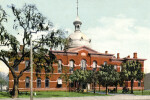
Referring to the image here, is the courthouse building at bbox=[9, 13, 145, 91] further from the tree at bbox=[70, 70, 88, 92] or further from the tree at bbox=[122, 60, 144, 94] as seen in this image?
the tree at bbox=[122, 60, 144, 94]

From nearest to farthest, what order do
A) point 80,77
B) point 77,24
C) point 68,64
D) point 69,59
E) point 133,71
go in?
point 80,77 < point 133,71 < point 68,64 < point 69,59 < point 77,24

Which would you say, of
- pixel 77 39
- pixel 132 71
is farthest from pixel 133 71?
pixel 77 39

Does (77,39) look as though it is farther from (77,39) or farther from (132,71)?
(132,71)

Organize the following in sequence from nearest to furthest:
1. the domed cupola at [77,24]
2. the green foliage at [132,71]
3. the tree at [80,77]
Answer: the tree at [80,77] → the green foliage at [132,71] → the domed cupola at [77,24]

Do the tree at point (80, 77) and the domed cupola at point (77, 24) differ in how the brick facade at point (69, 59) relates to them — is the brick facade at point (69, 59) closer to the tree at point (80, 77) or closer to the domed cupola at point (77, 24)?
the tree at point (80, 77)

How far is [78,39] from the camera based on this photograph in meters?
65.1

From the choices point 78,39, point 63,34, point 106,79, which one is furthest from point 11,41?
point 78,39

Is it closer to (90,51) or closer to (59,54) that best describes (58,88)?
(59,54)

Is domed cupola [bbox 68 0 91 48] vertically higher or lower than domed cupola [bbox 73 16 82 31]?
lower

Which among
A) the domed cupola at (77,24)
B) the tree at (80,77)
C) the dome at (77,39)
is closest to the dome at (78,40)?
the dome at (77,39)

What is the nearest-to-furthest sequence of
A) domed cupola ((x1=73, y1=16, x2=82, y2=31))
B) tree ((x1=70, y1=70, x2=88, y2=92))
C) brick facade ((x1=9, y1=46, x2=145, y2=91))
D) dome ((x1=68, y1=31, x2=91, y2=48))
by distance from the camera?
tree ((x1=70, y1=70, x2=88, y2=92)), brick facade ((x1=9, y1=46, x2=145, y2=91)), dome ((x1=68, y1=31, x2=91, y2=48)), domed cupola ((x1=73, y1=16, x2=82, y2=31))

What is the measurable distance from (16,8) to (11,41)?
5633mm

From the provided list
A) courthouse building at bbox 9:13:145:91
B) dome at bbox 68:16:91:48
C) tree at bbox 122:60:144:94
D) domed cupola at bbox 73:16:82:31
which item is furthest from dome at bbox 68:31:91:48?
tree at bbox 122:60:144:94

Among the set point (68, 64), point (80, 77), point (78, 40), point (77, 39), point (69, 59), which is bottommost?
point (80, 77)
